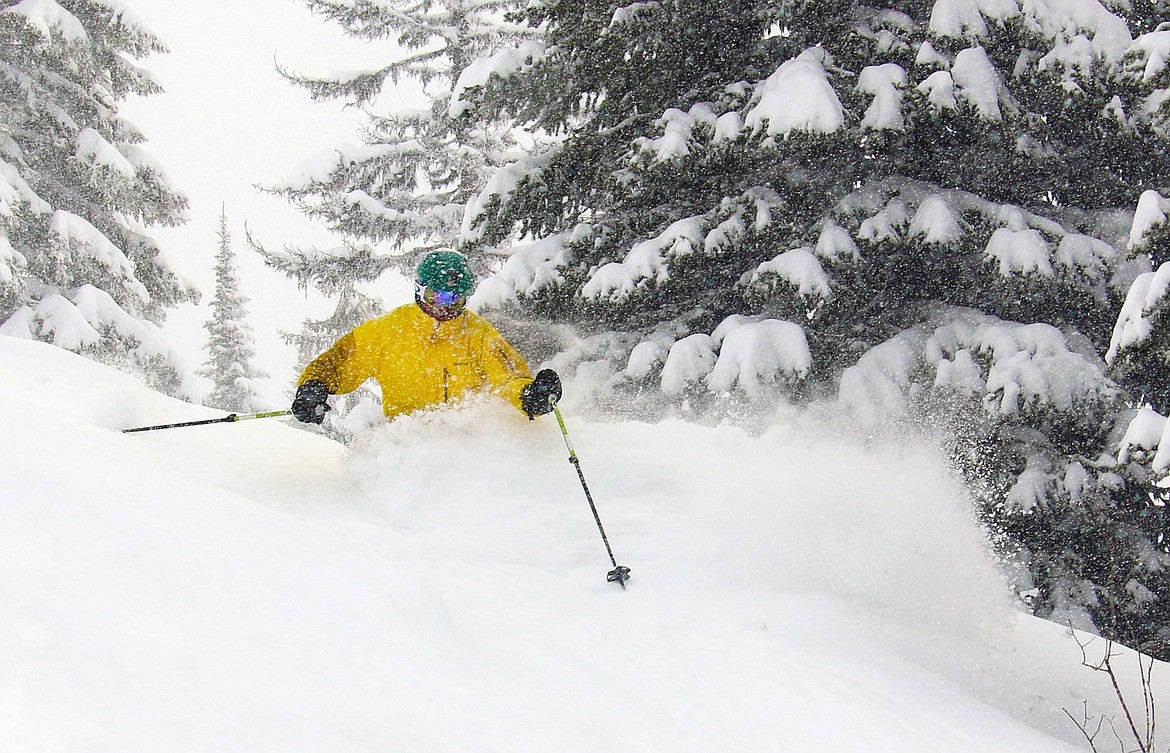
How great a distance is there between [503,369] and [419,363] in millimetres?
625

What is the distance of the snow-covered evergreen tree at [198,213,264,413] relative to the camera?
93.2 ft

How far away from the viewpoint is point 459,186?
15836 millimetres

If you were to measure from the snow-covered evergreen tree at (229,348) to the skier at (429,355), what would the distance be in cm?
2344

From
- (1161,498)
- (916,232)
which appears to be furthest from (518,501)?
(1161,498)

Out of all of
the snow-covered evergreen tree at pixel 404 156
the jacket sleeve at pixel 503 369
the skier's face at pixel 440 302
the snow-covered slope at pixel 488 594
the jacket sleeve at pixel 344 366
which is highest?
the snow-covered evergreen tree at pixel 404 156

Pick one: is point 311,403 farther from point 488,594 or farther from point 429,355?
point 488,594

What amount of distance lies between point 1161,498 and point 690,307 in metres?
3.97

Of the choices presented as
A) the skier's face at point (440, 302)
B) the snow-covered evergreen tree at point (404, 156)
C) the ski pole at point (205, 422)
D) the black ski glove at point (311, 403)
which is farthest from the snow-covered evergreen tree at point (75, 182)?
the skier's face at point (440, 302)

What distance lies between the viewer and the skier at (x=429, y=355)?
6320 mm

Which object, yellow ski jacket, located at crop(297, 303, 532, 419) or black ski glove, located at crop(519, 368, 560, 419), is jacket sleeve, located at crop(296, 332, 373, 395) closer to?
yellow ski jacket, located at crop(297, 303, 532, 419)

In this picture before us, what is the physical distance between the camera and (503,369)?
655cm

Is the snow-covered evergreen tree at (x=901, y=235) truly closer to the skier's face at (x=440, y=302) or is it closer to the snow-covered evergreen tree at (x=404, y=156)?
the skier's face at (x=440, y=302)

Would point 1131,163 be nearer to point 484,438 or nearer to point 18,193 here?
point 484,438

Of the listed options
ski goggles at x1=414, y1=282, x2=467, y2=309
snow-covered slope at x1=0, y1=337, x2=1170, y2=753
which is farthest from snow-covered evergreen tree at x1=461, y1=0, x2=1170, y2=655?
ski goggles at x1=414, y1=282, x2=467, y2=309
